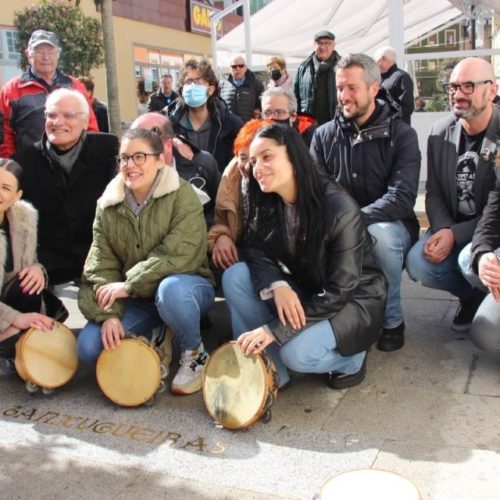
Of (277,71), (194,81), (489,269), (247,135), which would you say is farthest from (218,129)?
(277,71)

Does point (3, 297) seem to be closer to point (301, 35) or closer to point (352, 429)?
point (352, 429)

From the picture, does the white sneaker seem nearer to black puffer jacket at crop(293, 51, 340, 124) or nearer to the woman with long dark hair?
the woman with long dark hair

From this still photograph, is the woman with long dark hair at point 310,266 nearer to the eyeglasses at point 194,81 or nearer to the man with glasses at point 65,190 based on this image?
the man with glasses at point 65,190

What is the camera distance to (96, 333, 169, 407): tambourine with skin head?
3256 mm

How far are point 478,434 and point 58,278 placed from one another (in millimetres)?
2767

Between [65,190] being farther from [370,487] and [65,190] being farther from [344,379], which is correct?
[370,487]

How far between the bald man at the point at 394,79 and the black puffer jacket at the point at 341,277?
3.84 meters

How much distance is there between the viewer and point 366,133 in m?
3.85

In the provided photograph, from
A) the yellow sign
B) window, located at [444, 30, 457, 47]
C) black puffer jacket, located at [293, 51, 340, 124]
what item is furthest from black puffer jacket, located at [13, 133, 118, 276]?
the yellow sign

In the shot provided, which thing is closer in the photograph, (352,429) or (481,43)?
(352,429)

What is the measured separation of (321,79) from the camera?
7.03 meters

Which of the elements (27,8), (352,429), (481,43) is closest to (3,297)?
(352,429)

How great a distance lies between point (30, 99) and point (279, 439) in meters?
3.59

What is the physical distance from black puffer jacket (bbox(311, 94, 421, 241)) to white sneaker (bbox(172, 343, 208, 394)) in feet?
4.04
